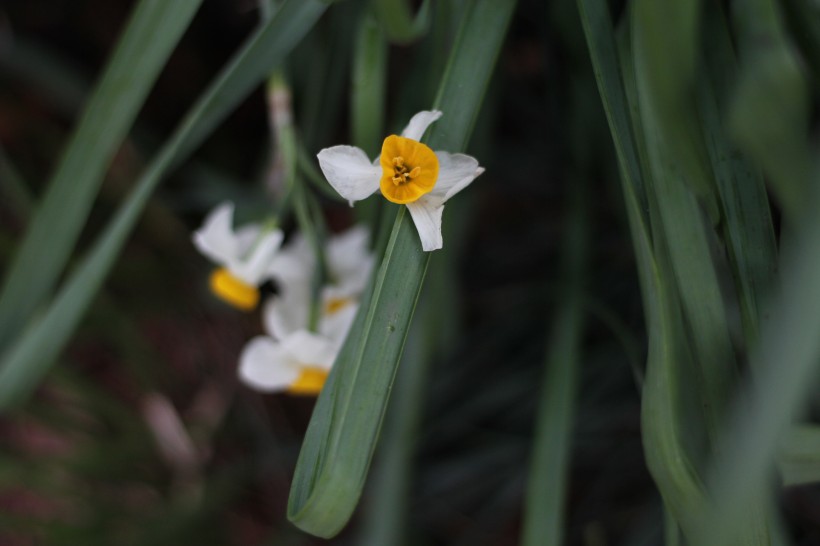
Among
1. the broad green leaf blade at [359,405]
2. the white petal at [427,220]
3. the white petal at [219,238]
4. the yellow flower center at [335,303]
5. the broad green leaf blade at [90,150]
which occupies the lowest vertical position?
the broad green leaf blade at [359,405]

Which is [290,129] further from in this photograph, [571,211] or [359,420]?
[571,211]

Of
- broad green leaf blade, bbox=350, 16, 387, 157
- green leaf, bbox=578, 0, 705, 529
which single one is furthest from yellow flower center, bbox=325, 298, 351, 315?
green leaf, bbox=578, 0, 705, 529

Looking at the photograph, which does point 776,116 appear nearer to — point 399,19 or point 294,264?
point 399,19

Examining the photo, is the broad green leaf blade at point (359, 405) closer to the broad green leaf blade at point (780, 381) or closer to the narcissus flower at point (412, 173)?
the narcissus flower at point (412, 173)

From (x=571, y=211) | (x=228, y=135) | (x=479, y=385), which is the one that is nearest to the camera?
(x=571, y=211)

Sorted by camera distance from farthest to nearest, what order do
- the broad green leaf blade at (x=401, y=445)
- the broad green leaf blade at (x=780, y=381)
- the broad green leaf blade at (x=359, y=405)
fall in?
1. the broad green leaf blade at (x=401, y=445)
2. the broad green leaf blade at (x=359, y=405)
3. the broad green leaf blade at (x=780, y=381)

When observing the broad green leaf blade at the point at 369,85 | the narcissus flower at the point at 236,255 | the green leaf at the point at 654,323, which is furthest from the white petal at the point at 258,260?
the green leaf at the point at 654,323

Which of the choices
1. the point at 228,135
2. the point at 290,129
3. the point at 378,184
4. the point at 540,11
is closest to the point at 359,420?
the point at 378,184

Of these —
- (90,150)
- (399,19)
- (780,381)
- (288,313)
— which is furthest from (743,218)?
(90,150)
